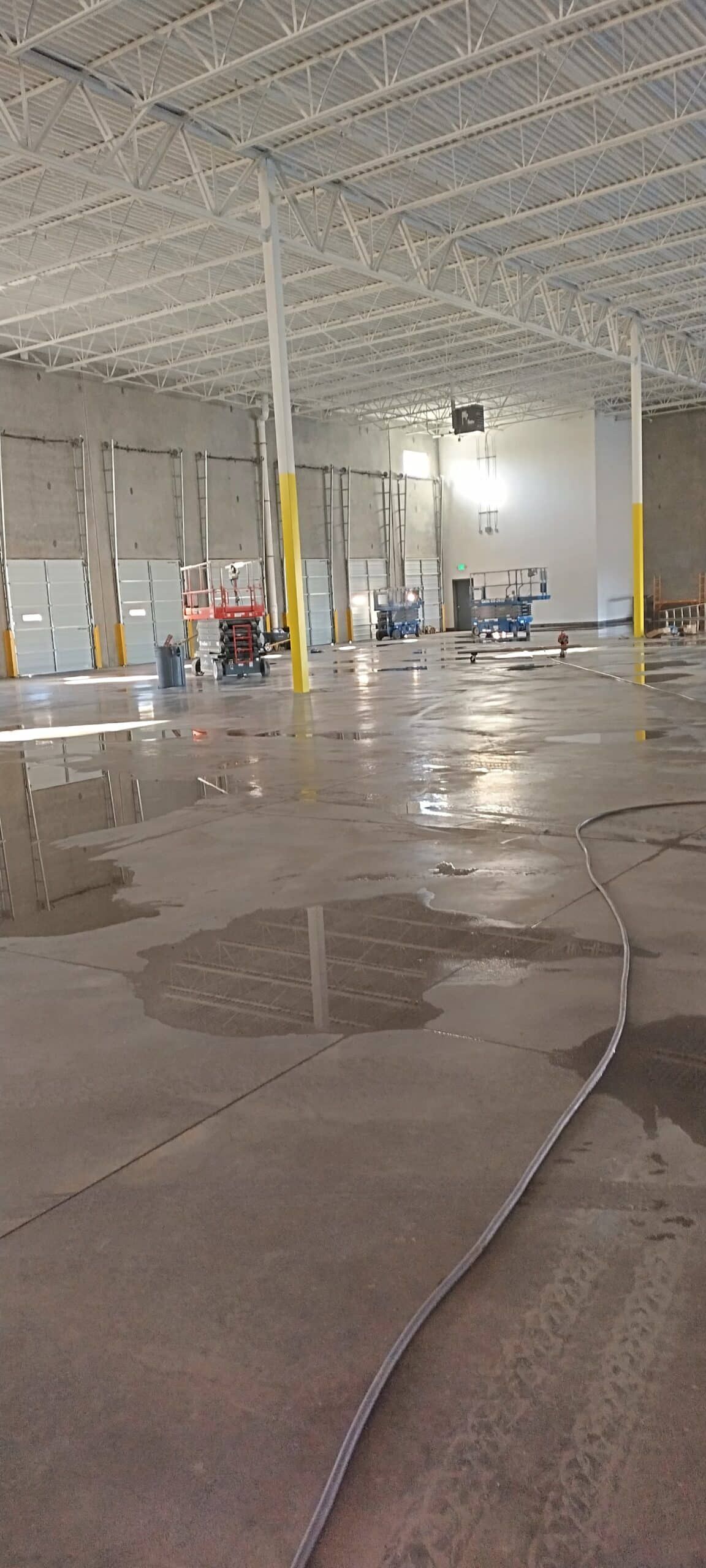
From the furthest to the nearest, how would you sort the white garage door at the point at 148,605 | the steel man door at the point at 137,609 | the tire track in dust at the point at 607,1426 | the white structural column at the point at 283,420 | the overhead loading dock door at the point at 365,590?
1. the overhead loading dock door at the point at 365,590
2. the white garage door at the point at 148,605
3. the steel man door at the point at 137,609
4. the white structural column at the point at 283,420
5. the tire track in dust at the point at 607,1426

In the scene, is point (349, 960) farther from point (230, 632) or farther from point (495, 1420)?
point (230, 632)

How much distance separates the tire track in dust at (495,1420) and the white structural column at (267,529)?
3992cm

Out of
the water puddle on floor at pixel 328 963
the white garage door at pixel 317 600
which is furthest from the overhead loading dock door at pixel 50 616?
the water puddle on floor at pixel 328 963

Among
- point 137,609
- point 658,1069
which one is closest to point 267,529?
point 137,609

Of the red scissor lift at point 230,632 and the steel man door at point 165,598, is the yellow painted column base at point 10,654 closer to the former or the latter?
the steel man door at point 165,598

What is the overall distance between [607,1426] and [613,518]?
47602 millimetres

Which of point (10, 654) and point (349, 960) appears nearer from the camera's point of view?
point (349, 960)

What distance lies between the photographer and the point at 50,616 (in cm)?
3456

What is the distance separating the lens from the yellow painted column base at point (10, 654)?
1319 inches

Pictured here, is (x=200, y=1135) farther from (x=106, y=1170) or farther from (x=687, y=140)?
(x=687, y=140)

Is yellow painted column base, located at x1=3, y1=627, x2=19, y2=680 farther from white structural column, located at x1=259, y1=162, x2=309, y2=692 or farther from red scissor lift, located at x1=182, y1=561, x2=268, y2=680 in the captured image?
white structural column, located at x1=259, y1=162, x2=309, y2=692

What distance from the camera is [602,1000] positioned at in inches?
174

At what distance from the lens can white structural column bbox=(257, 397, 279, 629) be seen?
41781 millimetres

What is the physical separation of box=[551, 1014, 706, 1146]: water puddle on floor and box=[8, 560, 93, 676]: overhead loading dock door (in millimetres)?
32100
